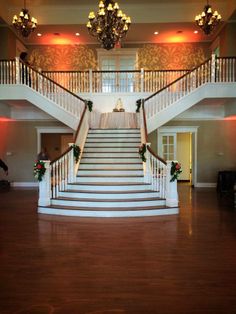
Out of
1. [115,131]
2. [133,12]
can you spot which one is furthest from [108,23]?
[133,12]

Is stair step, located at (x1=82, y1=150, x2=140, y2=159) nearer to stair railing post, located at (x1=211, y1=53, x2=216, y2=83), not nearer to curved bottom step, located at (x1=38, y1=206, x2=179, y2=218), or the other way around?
curved bottom step, located at (x1=38, y1=206, x2=179, y2=218)

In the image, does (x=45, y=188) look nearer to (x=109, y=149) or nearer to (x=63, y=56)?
(x=109, y=149)

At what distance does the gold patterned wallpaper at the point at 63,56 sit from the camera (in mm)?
13086

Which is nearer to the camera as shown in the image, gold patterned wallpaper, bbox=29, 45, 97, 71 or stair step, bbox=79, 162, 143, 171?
stair step, bbox=79, 162, 143, 171

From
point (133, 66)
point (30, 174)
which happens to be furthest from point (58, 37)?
point (30, 174)

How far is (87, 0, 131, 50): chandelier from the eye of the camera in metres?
6.91

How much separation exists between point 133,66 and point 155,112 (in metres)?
4.60

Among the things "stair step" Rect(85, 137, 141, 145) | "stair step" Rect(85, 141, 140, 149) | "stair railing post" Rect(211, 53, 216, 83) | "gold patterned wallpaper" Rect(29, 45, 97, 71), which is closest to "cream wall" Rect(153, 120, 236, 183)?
"stair railing post" Rect(211, 53, 216, 83)

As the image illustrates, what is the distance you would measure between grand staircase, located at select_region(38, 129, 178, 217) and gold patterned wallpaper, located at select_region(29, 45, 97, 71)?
583 cm

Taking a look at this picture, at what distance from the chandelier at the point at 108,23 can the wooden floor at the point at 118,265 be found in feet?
15.0

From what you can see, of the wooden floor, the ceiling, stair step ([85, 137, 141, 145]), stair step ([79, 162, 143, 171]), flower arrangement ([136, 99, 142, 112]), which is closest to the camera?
the wooden floor

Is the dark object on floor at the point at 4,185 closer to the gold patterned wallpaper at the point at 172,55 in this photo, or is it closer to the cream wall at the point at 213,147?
the cream wall at the point at 213,147

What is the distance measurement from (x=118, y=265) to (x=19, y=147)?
359 inches

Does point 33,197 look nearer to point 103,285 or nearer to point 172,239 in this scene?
point 172,239
